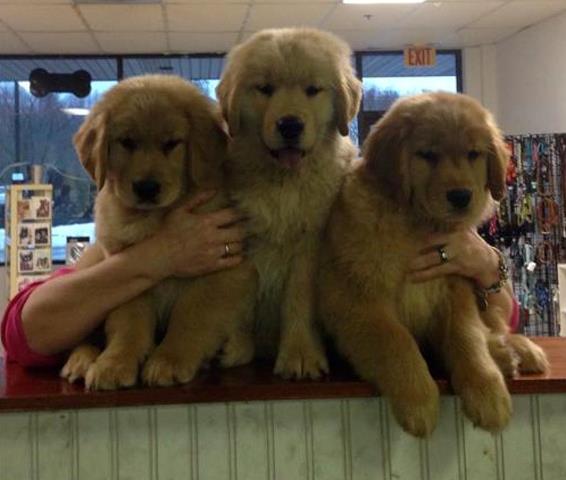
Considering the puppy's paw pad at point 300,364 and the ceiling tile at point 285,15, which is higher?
the ceiling tile at point 285,15

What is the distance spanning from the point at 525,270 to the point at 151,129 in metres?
3.80

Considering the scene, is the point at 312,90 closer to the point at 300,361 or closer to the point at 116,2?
the point at 300,361

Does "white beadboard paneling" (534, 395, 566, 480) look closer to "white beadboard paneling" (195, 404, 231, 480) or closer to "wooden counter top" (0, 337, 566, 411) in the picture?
"wooden counter top" (0, 337, 566, 411)

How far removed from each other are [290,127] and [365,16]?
4.58m

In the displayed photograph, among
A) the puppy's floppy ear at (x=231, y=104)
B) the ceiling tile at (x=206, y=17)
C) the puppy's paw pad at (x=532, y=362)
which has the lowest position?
the puppy's paw pad at (x=532, y=362)

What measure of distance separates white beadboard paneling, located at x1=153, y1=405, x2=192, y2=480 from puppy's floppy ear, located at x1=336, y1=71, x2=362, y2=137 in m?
0.71

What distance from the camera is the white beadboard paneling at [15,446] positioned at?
1261 millimetres

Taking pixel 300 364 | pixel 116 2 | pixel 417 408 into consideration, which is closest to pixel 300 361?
pixel 300 364

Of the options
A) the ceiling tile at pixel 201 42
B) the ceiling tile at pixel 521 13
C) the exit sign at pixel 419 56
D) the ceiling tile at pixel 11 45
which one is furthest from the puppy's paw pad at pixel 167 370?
the exit sign at pixel 419 56

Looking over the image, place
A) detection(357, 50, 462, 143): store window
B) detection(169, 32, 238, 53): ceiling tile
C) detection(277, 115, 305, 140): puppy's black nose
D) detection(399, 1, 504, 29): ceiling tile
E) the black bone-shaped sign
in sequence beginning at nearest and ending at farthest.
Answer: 1. detection(277, 115, 305, 140): puppy's black nose
2. detection(399, 1, 504, 29): ceiling tile
3. detection(169, 32, 238, 53): ceiling tile
4. the black bone-shaped sign
5. detection(357, 50, 462, 143): store window

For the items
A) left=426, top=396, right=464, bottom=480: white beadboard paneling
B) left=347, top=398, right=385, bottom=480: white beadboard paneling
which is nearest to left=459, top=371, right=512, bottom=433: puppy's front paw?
left=426, top=396, right=464, bottom=480: white beadboard paneling

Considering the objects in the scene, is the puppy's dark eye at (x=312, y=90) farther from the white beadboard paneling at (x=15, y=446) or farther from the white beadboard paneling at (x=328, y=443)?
the white beadboard paneling at (x=15, y=446)

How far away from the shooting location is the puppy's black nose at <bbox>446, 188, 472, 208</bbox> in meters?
1.39

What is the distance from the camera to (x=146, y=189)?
1466mm
